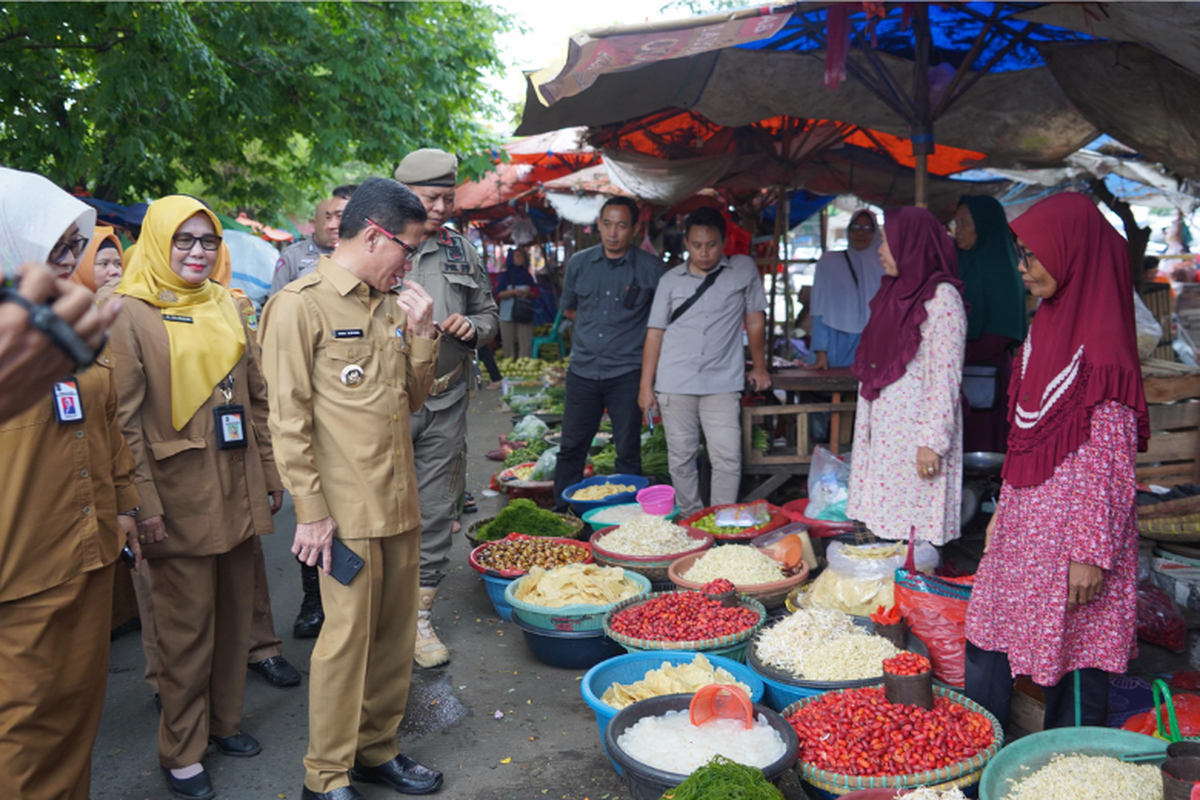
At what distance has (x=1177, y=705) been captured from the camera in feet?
9.18

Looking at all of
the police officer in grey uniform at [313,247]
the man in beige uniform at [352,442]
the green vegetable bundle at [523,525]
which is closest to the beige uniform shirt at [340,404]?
the man in beige uniform at [352,442]

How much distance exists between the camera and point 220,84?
Result: 24.1 ft

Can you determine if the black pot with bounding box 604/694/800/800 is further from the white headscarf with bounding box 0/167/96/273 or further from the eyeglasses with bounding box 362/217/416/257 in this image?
the white headscarf with bounding box 0/167/96/273

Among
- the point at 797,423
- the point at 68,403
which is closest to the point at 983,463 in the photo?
the point at 797,423

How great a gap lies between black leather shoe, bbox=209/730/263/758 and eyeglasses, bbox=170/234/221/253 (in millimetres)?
1885

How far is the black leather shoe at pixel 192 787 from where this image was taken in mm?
2971

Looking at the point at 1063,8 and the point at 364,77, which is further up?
the point at 364,77

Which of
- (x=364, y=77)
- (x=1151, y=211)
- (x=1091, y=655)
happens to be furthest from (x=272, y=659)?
(x=1151, y=211)

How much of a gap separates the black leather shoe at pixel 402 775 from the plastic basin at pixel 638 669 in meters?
0.63

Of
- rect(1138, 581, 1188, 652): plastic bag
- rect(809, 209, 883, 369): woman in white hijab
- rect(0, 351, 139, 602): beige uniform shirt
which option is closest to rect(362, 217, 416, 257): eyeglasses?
rect(0, 351, 139, 602): beige uniform shirt

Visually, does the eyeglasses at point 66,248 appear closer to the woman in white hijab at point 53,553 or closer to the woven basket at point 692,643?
the woman in white hijab at point 53,553

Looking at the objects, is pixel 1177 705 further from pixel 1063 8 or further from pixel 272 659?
pixel 272 659

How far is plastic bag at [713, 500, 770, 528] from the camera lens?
5035 millimetres

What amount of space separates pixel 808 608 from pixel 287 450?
2.33 m
